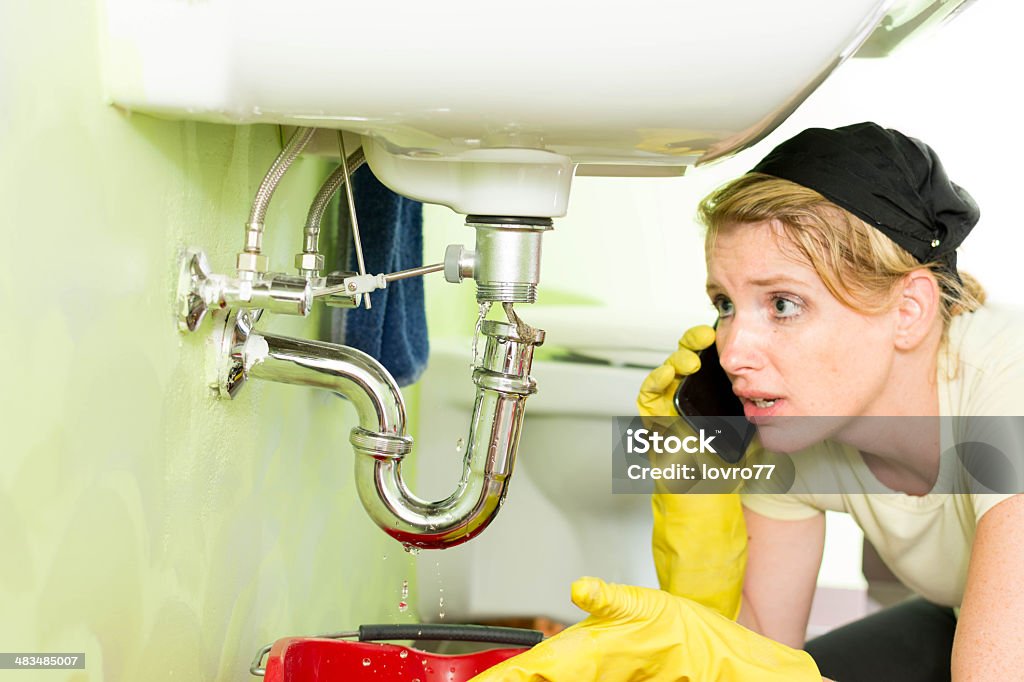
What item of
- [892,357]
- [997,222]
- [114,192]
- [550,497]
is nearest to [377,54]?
[114,192]

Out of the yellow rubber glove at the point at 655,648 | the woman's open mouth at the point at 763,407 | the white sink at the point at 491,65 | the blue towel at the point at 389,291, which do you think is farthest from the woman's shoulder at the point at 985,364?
the blue towel at the point at 389,291

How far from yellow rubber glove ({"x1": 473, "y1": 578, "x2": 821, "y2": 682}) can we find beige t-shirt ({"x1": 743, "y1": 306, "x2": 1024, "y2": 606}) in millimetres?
263

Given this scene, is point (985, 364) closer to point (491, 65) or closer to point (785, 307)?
point (785, 307)

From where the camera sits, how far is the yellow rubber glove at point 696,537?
3.44 ft

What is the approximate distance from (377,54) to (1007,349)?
26.1 inches

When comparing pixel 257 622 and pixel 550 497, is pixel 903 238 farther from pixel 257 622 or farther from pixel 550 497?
pixel 550 497

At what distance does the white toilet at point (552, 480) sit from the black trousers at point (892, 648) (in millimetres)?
443

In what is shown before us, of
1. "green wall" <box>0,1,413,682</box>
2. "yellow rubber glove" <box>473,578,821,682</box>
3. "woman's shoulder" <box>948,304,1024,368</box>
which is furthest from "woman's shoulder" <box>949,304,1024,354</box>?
"green wall" <box>0,1,413,682</box>

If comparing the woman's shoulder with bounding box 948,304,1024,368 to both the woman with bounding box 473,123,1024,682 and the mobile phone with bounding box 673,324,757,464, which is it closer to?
the woman with bounding box 473,123,1024,682

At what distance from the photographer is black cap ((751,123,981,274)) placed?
0.85 m

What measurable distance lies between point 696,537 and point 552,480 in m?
0.54

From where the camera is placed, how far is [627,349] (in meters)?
1.50

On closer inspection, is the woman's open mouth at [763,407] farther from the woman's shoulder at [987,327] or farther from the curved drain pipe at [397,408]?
the curved drain pipe at [397,408]

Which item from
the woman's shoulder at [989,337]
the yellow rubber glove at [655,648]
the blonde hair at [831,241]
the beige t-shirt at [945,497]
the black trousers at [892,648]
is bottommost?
the black trousers at [892,648]
